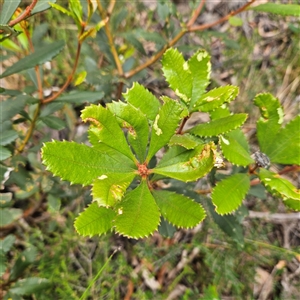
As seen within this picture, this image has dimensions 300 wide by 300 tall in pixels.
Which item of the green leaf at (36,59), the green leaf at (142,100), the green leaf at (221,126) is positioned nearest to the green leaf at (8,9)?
→ the green leaf at (36,59)

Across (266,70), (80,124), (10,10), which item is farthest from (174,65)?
(266,70)

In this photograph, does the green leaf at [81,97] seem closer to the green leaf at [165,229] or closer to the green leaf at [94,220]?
the green leaf at [165,229]

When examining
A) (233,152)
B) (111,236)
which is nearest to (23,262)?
(111,236)

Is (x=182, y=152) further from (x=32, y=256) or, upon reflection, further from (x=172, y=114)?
(x=32, y=256)

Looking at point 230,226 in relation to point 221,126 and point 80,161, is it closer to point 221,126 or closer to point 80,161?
point 221,126

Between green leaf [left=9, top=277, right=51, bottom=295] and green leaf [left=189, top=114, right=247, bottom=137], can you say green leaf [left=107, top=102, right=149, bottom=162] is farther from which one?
green leaf [left=9, top=277, right=51, bottom=295]

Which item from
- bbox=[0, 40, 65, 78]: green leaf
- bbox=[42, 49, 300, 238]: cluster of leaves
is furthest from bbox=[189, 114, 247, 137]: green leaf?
bbox=[0, 40, 65, 78]: green leaf

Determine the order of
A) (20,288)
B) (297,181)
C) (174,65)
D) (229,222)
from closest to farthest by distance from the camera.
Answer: (174,65) → (229,222) → (20,288) → (297,181)
